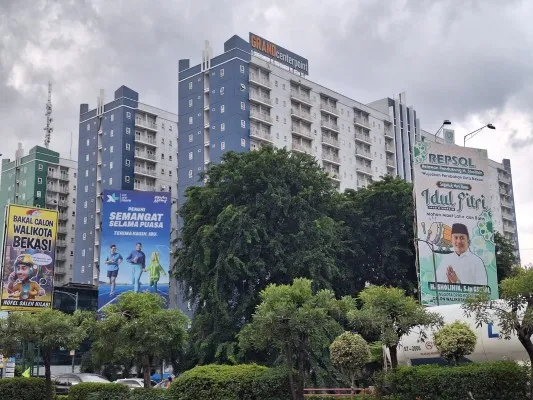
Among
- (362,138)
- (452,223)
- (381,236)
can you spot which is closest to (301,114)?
(362,138)

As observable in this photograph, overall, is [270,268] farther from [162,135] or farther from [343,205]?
[162,135]

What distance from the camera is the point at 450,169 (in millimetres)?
44094

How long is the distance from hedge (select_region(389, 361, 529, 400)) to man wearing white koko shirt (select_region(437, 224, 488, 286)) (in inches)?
813

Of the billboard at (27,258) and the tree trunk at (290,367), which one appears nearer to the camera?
the tree trunk at (290,367)

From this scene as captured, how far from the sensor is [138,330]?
28344 mm

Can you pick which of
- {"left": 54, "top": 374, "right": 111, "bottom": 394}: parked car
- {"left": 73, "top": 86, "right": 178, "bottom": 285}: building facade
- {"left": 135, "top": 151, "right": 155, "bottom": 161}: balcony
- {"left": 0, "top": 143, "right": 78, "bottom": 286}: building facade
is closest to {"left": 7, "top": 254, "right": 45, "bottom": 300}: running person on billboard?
{"left": 54, "top": 374, "right": 111, "bottom": 394}: parked car

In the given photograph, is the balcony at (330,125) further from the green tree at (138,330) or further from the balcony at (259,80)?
the green tree at (138,330)

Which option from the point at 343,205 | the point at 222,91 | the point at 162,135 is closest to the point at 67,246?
the point at 162,135

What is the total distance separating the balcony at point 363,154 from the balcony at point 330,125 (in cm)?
561

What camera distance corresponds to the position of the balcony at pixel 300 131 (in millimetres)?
96000

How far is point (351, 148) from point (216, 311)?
217 ft

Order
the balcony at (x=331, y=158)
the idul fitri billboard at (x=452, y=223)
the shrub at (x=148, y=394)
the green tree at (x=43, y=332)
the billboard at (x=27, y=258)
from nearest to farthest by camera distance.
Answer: the shrub at (x=148, y=394) → the green tree at (x=43, y=332) → the idul fitri billboard at (x=452, y=223) → the billboard at (x=27, y=258) → the balcony at (x=331, y=158)

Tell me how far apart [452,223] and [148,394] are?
24.3m

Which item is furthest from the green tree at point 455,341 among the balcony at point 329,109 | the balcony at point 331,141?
the balcony at point 329,109
